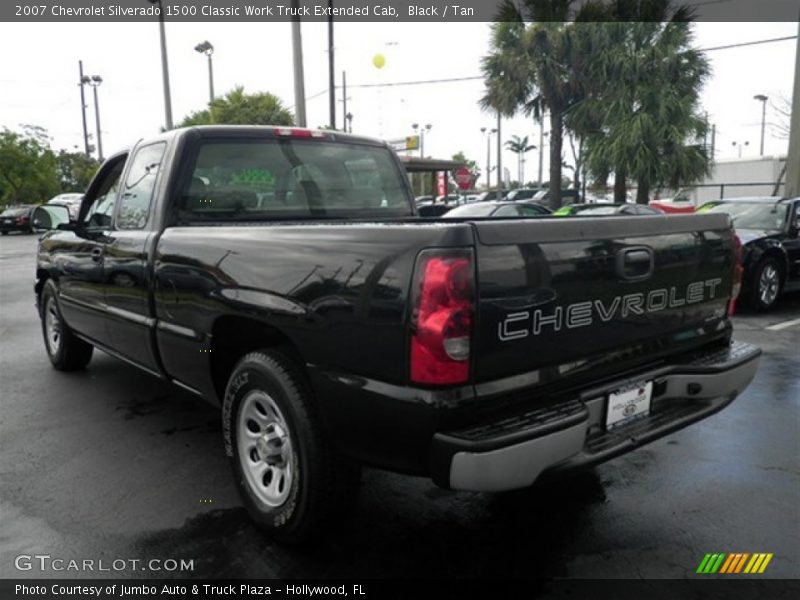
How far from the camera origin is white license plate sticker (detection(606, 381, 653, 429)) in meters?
2.68

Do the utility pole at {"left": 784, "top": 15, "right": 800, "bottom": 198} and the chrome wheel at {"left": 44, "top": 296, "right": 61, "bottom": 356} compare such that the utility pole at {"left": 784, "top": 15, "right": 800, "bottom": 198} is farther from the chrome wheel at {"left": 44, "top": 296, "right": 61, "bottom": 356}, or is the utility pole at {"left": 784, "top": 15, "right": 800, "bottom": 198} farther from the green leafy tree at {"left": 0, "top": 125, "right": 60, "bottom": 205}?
the green leafy tree at {"left": 0, "top": 125, "right": 60, "bottom": 205}

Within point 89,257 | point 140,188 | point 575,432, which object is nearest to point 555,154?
point 89,257

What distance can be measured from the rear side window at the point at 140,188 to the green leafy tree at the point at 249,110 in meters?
20.8

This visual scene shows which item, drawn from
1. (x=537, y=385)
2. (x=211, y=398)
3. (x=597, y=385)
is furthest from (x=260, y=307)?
(x=597, y=385)

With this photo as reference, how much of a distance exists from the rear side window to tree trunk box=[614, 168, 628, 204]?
17316mm

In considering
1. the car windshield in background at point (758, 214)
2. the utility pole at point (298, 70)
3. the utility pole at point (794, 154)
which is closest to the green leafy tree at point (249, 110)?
the utility pole at point (298, 70)

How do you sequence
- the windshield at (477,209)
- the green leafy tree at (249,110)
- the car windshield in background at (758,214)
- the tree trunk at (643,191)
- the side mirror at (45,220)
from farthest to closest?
the green leafy tree at (249,110) < the tree trunk at (643,191) < the windshield at (477,209) < the car windshield in background at (758,214) < the side mirror at (45,220)

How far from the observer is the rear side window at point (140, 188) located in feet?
12.9

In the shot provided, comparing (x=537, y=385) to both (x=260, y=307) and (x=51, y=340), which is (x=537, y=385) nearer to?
(x=260, y=307)

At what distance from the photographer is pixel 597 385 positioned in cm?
270

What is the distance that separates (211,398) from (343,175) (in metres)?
1.76

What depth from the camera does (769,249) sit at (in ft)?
27.2

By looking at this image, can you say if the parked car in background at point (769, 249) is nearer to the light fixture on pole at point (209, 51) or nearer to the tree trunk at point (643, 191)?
the tree trunk at point (643, 191)

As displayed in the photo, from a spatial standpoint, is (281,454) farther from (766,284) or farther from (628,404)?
(766,284)
